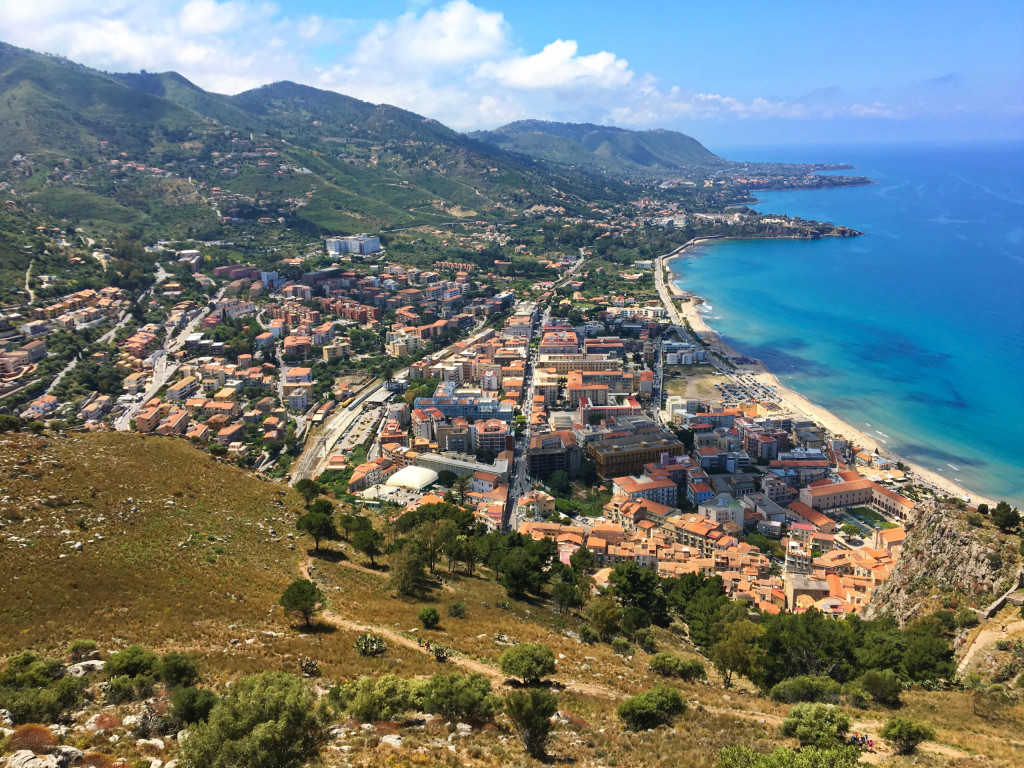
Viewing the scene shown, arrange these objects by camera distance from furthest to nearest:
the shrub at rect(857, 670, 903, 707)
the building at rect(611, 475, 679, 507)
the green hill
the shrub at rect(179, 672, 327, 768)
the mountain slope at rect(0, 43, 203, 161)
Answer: the mountain slope at rect(0, 43, 203, 161)
the green hill
the building at rect(611, 475, 679, 507)
the shrub at rect(857, 670, 903, 707)
the shrub at rect(179, 672, 327, 768)

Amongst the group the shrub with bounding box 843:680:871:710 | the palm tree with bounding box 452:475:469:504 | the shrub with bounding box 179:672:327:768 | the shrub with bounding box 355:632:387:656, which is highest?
the shrub with bounding box 179:672:327:768

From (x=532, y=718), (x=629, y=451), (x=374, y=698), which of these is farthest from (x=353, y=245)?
(x=532, y=718)

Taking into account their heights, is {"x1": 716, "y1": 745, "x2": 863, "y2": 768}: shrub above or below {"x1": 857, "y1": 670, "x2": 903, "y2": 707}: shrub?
above

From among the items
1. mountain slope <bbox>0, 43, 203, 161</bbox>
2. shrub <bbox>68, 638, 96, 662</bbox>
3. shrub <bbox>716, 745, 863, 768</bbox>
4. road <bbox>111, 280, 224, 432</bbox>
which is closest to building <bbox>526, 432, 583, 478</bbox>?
road <bbox>111, 280, 224, 432</bbox>

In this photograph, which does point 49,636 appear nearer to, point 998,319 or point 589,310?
point 589,310

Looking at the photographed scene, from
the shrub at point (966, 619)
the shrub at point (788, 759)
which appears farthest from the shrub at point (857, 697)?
the shrub at point (788, 759)

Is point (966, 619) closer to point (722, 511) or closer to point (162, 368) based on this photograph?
point (722, 511)

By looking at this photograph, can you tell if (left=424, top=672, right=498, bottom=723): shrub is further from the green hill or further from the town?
the green hill
